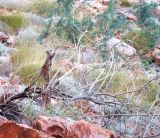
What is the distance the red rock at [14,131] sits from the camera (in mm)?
2250

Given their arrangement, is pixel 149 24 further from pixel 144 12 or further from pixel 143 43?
pixel 143 43

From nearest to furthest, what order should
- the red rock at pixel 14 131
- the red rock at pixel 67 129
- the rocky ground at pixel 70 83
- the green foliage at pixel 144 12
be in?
the red rock at pixel 14 131
the red rock at pixel 67 129
the rocky ground at pixel 70 83
the green foliage at pixel 144 12

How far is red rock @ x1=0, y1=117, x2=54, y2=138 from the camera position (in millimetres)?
2250

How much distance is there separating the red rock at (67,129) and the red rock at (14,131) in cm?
23

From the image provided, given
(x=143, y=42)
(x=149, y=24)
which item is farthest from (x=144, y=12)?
(x=143, y=42)

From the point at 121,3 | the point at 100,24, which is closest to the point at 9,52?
the point at 100,24

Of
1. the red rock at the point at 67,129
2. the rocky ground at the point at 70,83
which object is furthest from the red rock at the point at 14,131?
the red rock at the point at 67,129

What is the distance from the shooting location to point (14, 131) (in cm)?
226

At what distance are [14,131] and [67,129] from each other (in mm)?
355

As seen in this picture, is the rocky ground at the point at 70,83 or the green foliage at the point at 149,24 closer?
the rocky ground at the point at 70,83

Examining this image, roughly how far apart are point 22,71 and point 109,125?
2448 mm

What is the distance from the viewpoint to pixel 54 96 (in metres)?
3.06

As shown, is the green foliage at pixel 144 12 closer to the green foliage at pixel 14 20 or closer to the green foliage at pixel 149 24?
the green foliage at pixel 149 24

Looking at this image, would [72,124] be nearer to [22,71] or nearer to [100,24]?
[22,71]
